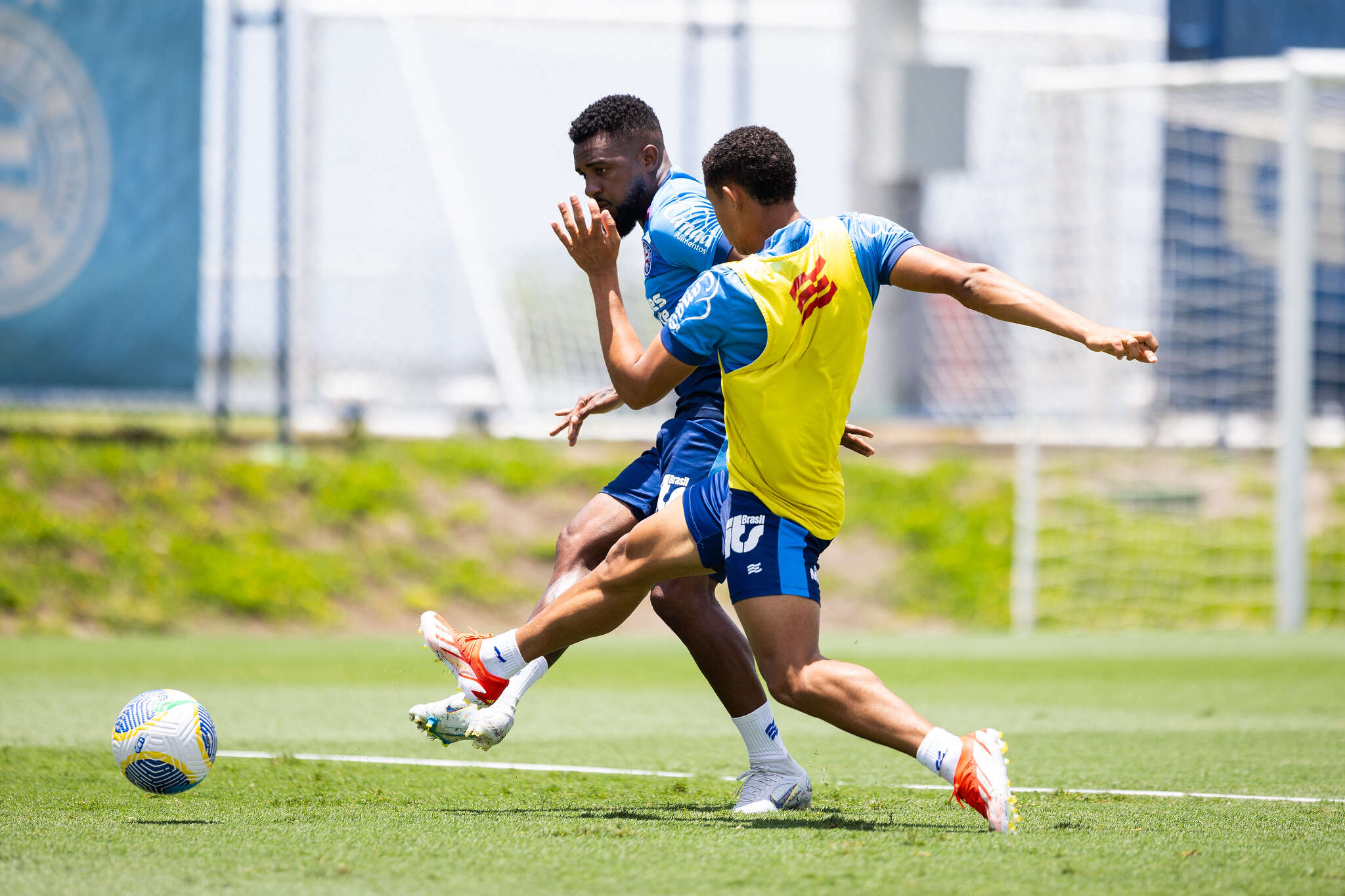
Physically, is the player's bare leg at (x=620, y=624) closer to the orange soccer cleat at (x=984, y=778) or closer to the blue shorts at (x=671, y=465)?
the blue shorts at (x=671, y=465)

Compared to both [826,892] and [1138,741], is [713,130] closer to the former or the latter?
[1138,741]

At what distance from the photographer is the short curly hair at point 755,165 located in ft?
13.9

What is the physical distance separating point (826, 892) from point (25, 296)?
40.5 ft

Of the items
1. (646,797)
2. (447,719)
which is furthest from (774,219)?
(646,797)

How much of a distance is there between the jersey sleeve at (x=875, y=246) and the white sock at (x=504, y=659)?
5.13ft

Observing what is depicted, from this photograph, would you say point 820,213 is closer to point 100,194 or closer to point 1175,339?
point 1175,339

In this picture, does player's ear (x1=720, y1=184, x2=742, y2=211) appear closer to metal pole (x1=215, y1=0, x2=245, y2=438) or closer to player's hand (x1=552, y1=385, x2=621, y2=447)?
player's hand (x1=552, y1=385, x2=621, y2=447)

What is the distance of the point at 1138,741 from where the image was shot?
6.59m

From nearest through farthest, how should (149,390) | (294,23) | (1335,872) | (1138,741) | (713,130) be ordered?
(1335,872) → (1138,741) → (149,390) → (294,23) → (713,130)

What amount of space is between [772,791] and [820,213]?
42.6ft

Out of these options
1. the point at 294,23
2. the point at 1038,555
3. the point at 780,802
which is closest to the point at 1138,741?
the point at 780,802

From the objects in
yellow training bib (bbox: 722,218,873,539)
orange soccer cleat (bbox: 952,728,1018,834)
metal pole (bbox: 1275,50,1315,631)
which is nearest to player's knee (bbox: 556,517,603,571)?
yellow training bib (bbox: 722,218,873,539)

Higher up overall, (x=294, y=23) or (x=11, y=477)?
(x=294, y=23)

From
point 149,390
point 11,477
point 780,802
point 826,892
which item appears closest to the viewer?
point 826,892
